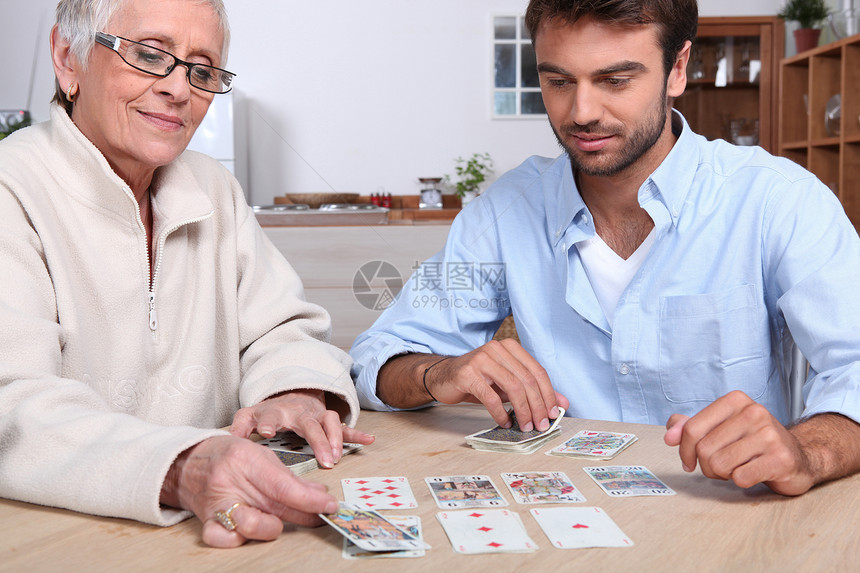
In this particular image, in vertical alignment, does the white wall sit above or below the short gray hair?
above

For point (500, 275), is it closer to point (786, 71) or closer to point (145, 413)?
point (145, 413)

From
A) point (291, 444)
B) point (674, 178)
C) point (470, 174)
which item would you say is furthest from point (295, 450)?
point (470, 174)

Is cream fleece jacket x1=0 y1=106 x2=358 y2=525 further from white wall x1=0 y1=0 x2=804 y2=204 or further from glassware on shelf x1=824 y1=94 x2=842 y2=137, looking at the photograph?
glassware on shelf x1=824 y1=94 x2=842 y2=137

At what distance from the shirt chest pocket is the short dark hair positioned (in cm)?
41

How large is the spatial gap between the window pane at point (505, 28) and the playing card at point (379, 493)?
4.41 m

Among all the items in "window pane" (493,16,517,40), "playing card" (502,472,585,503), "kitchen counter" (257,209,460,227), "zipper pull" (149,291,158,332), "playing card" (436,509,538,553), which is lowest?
"playing card" (502,472,585,503)

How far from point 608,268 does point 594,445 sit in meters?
0.43

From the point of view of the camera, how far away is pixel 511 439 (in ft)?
3.51

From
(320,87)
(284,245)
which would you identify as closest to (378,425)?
(284,245)

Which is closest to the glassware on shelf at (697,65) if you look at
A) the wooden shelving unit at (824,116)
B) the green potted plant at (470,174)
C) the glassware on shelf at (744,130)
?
the glassware on shelf at (744,130)

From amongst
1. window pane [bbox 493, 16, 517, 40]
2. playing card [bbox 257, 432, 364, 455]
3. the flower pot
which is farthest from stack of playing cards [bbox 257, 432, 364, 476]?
the flower pot

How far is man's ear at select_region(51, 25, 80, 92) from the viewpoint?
124cm

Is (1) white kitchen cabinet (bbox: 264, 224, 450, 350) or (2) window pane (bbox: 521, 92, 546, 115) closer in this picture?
(1) white kitchen cabinet (bbox: 264, 224, 450, 350)

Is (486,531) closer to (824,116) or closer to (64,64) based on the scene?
(64,64)
